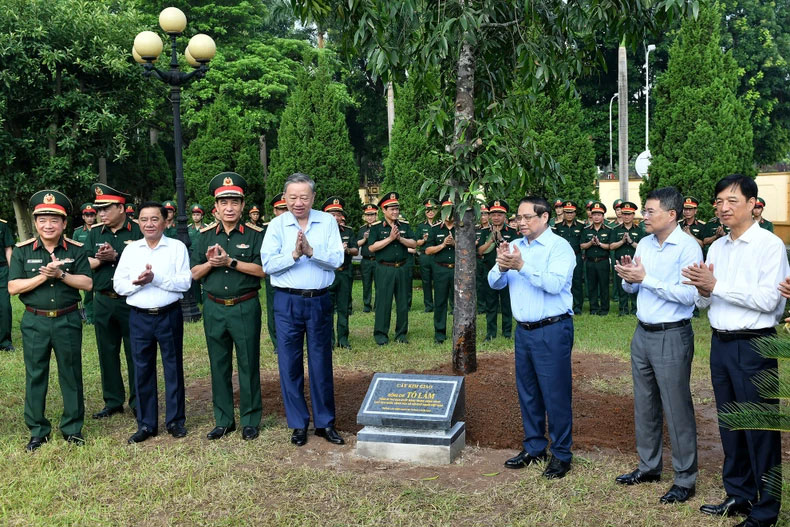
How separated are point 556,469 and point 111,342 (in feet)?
14.1

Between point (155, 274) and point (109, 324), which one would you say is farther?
point (109, 324)

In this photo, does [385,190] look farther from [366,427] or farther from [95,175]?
[366,427]

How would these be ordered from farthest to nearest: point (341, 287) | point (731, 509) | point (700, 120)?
point (700, 120) < point (341, 287) < point (731, 509)

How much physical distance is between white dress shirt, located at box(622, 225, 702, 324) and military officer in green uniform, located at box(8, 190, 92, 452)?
4.30m

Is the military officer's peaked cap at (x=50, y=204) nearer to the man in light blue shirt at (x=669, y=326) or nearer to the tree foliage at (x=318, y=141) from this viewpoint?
the man in light blue shirt at (x=669, y=326)

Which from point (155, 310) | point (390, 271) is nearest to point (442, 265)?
point (390, 271)

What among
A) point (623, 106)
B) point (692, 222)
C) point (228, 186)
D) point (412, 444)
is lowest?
point (412, 444)

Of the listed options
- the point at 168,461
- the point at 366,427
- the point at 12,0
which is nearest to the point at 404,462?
the point at 366,427

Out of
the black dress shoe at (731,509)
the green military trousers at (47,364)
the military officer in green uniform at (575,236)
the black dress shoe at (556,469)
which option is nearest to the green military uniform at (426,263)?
the military officer in green uniform at (575,236)

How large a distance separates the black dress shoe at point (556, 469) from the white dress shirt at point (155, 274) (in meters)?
3.23

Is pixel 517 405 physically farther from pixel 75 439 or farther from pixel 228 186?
pixel 75 439

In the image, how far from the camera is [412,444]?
5398mm

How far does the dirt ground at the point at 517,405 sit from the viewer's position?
5.77 metres

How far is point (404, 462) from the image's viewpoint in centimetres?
541
